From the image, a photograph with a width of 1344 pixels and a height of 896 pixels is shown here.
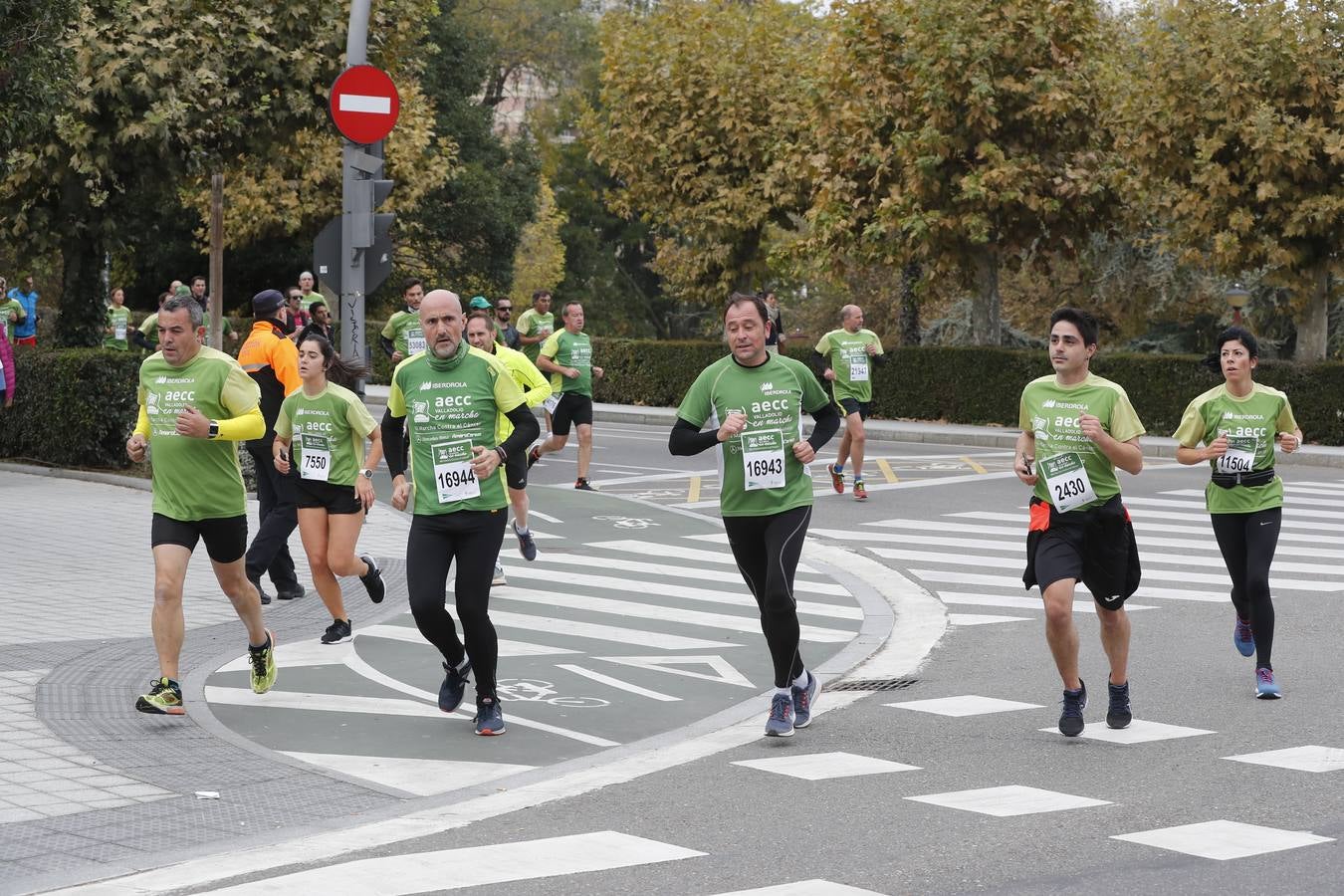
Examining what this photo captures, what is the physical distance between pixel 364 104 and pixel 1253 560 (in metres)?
8.27

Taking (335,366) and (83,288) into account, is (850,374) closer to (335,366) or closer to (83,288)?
(335,366)

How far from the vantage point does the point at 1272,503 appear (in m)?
9.41

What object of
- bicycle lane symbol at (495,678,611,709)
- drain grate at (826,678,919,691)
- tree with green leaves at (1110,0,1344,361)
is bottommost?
bicycle lane symbol at (495,678,611,709)

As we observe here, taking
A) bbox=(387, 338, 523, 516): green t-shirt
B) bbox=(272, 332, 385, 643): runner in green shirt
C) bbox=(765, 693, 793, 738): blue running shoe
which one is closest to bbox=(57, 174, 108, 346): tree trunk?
bbox=(272, 332, 385, 643): runner in green shirt

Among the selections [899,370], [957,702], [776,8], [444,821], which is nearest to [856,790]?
[444,821]

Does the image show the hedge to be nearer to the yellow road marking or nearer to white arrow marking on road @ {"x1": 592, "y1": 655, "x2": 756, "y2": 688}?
the yellow road marking

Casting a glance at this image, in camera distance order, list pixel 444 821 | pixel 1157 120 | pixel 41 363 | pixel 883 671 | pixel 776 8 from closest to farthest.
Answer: pixel 444 821, pixel 883 671, pixel 41 363, pixel 1157 120, pixel 776 8

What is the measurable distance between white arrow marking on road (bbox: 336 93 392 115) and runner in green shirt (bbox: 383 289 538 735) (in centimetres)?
706

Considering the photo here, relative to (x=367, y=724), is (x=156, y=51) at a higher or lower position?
higher

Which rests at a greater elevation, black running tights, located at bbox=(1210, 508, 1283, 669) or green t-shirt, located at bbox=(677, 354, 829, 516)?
green t-shirt, located at bbox=(677, 354, 829, 516)

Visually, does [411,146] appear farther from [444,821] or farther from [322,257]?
[444,821]

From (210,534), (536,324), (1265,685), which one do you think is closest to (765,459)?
(210,534)

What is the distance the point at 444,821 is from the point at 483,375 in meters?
2.23

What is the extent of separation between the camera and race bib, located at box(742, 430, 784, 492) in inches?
320
